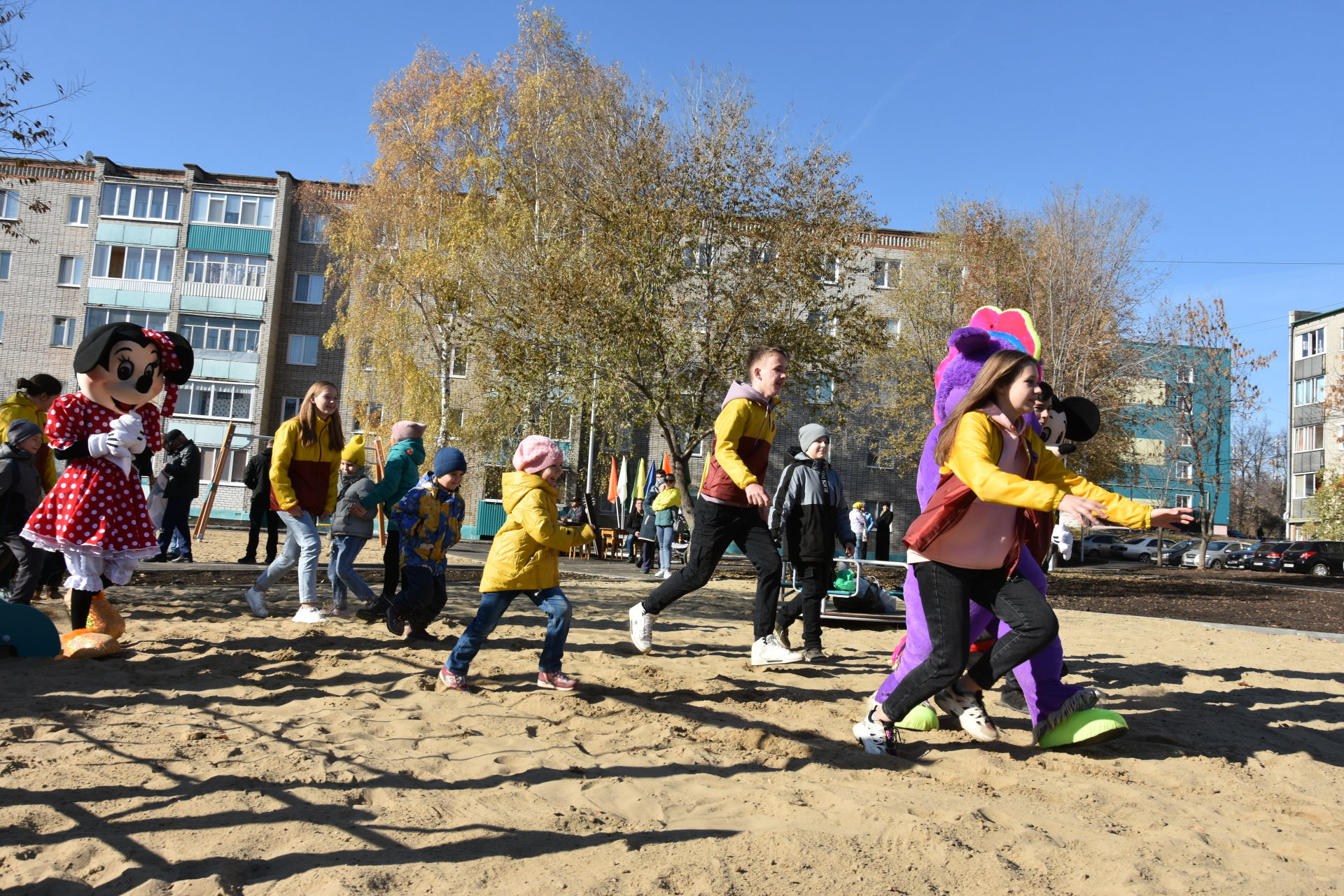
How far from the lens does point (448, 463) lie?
646 centimetres

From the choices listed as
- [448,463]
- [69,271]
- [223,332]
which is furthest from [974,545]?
[69,271]

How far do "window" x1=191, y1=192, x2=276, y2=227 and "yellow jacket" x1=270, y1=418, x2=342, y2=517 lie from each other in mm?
38444

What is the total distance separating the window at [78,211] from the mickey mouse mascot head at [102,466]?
44.0 meters

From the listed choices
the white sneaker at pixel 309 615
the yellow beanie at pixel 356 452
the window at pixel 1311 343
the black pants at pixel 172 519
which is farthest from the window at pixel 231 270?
the window at pixel 1311 343

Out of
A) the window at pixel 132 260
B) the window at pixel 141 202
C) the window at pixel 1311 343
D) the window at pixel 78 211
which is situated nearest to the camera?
the window at pixel 132 260

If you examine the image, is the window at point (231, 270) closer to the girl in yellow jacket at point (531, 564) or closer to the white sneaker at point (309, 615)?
the white sneaker at point (309, 615)

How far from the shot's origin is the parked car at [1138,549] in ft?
153

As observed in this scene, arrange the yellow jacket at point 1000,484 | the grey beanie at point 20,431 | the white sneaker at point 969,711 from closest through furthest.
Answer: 1. the yellow jacket at point 1000,484
2. the white sneaker at point 969,711
3. the grey beanie at point 20,431

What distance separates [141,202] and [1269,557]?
5011cm

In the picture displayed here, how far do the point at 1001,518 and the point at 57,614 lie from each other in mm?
6695

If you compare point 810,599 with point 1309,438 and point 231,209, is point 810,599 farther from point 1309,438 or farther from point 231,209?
point 1309,438

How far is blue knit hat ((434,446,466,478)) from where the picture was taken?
638 centimetres

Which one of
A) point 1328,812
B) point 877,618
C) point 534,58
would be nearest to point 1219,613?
point 877,618

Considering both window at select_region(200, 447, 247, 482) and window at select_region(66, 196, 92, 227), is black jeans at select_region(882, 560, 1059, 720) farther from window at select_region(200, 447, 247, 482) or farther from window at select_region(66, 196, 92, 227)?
window at select_region(66, 196, 92, 227)
